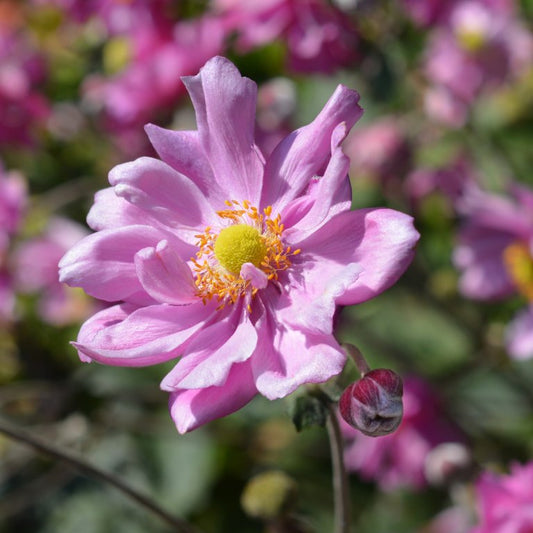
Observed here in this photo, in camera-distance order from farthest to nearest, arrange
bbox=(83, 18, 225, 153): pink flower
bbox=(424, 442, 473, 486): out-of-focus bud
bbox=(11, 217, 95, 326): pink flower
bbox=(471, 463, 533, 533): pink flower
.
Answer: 1. bbox=(11, 217, 95, 326): pink flower
2. bbox=(83, 18, 225, 153): pink flower
3. bbox=(424, 442, 473, 486): out-of-focus bud
4. bbox=(471, 463, 533, 533): pink flower

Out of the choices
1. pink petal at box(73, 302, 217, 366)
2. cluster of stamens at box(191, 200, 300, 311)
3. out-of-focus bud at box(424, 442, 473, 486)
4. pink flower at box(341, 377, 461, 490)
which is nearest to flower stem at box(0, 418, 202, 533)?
pink petal at box(73, 302, 217, 366)

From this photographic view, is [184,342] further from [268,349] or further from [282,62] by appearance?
[282,62]

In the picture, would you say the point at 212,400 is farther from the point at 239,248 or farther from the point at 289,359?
the point at 239,248

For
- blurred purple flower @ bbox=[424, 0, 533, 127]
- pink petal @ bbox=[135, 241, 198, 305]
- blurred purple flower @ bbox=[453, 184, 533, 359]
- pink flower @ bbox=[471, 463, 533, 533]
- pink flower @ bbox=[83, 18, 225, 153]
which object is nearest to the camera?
pink petal @ bbox=[135, 241, 198, 305]

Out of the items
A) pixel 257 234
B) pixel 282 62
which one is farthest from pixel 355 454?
pixel 282 62

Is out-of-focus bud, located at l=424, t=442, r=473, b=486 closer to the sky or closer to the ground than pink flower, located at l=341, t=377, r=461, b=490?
closer to the sky

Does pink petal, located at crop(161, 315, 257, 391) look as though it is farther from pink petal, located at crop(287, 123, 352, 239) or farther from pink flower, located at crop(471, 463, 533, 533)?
pink flower, located at crop(471, 463, 533, 533)

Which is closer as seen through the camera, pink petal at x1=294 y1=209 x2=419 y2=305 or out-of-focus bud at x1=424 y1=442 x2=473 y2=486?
pink petal at x1=294 y1=209 x2=419 y2=305

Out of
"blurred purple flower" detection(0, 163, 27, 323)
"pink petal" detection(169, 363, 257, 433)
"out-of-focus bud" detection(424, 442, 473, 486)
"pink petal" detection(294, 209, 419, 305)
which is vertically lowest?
"out-of-focus bud" detection(424, 442, 473, 486)

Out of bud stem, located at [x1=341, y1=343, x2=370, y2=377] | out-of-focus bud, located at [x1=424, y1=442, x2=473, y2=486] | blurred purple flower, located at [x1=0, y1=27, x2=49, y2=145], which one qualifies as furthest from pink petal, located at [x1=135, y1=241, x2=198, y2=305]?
blurred purple flower, located at [x1=0, y1=27, x2=49, y2=145]
